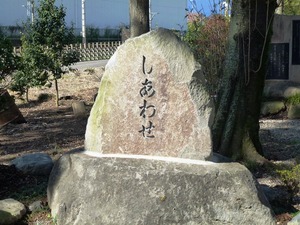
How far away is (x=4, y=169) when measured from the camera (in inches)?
249

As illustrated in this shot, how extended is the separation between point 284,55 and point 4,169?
8221 mm

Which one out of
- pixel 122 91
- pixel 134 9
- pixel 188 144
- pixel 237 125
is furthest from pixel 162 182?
pixel 134 9

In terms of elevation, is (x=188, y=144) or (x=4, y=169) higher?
(x=188, y=144)

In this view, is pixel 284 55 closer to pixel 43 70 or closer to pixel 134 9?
pixel 134 9

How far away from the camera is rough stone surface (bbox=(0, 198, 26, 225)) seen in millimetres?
4812

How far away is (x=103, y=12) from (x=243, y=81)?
99.4 feet

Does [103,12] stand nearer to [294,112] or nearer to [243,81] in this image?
[294,112]

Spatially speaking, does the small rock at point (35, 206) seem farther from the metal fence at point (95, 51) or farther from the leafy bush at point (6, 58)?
the metal fence at point (95, 51)

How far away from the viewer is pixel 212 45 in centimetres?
1135

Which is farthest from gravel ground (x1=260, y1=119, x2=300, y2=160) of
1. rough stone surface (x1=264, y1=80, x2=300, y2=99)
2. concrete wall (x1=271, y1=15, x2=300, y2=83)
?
concrete wall (x1=271, y1=15, x2=300, y2=83)

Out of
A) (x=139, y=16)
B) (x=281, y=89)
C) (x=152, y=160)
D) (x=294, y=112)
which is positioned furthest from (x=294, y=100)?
(x=152, y=160)

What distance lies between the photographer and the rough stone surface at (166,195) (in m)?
4.40

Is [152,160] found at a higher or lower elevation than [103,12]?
lower

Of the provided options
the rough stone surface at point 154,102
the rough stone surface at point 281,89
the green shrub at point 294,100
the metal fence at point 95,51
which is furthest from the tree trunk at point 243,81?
the metal fence at point 95,51
